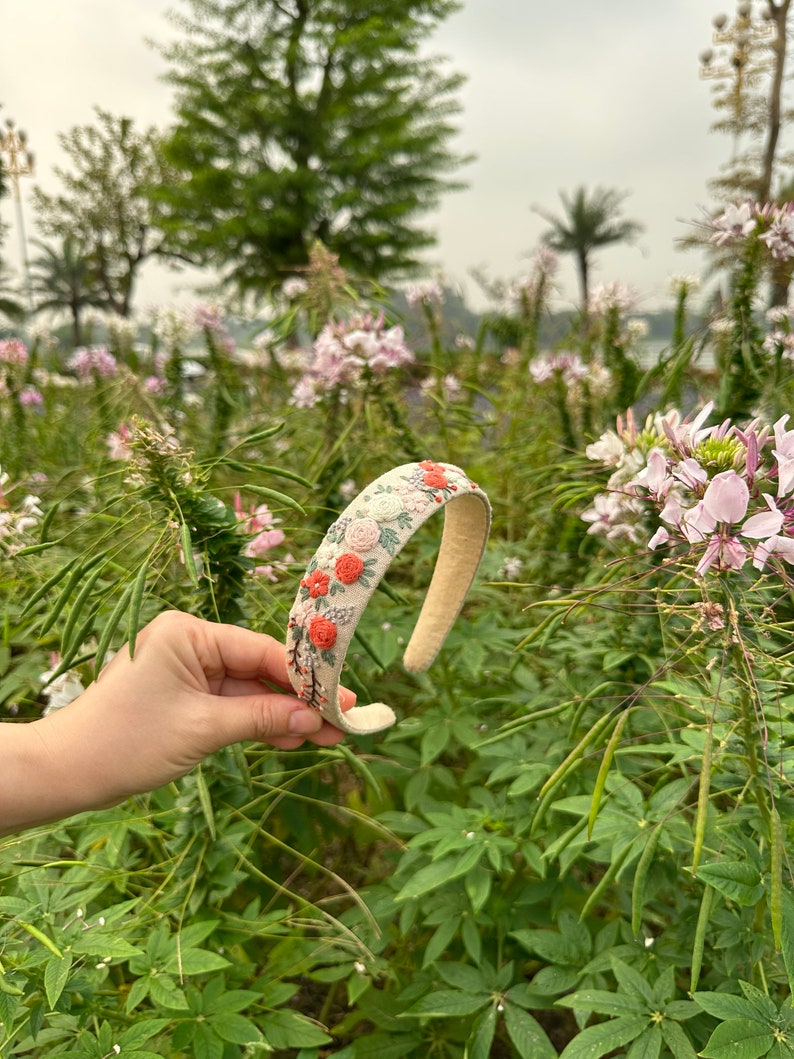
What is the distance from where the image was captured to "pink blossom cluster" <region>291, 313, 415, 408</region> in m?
1.35

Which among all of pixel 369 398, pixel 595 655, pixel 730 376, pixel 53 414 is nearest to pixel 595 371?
pixel 730 376

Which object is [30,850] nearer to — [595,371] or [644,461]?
[644,461]

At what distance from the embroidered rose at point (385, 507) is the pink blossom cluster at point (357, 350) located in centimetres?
70

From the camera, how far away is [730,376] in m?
1.27

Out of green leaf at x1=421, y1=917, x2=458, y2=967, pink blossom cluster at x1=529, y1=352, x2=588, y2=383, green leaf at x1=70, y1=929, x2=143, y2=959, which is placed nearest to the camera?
green leaf at x1=70, y1=929, x2=143, y2=959

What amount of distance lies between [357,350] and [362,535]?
771 millimetres

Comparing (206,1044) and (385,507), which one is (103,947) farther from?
(385,507)

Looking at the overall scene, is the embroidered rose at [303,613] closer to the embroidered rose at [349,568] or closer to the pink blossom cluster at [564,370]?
the embroidered rose at [349,568]

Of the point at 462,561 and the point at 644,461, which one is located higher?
the point at 644,461

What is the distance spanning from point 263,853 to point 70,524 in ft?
2.67

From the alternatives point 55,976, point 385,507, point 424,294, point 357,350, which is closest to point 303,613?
point 385,507

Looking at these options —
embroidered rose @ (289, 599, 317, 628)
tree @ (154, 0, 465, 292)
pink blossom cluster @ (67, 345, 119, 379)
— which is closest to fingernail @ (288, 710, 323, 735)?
embroidered rose @ (289, 599, 317, 628)

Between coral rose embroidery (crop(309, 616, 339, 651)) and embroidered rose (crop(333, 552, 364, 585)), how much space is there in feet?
0.14

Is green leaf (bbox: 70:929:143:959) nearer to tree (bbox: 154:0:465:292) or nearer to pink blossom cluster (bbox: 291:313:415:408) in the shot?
pink blossom cluster (bbox: 291:313:415:408)
